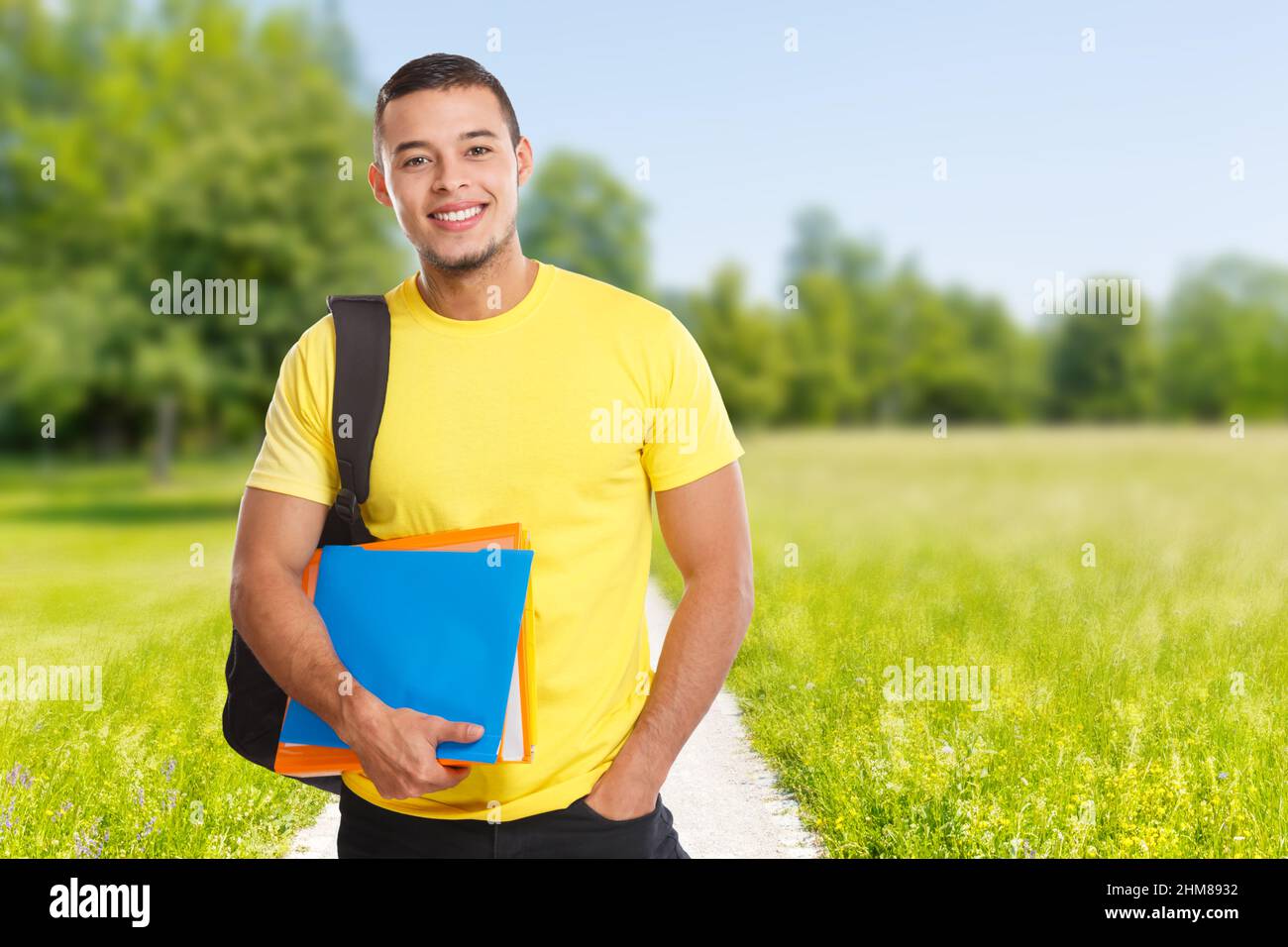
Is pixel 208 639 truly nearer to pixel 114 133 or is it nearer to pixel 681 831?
pixel 681 831

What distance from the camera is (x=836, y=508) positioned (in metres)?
10.7

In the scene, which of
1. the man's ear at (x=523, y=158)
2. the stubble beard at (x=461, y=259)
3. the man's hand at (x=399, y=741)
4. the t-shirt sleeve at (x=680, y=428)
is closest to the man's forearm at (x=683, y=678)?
the t-shirt sleeve at (x=680, y=428)

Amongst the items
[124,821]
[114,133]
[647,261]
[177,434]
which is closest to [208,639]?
[124,821]

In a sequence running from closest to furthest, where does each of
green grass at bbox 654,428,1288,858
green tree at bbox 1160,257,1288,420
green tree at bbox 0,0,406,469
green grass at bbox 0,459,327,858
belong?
green grass at bbox 654,428,1288,858 < green grass at bbox 0,459,327,858 < green tree at bbox 1160,257,1288,420 < green tree at bbox 0,0,406,469

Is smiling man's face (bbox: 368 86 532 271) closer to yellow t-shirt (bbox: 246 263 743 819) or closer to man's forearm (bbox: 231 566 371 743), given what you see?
yellow t-shirt (bbox: 246 263 743 819)

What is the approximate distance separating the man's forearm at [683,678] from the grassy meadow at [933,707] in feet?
6.48

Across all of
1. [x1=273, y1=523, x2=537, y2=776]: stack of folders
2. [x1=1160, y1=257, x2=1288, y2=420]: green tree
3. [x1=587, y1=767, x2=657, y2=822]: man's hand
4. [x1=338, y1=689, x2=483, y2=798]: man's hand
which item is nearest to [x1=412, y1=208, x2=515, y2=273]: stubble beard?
[x1=273, y1=523, x2=537, y2=776]: stack of folders

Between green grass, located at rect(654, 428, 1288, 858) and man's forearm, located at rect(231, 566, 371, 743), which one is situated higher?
man's forearm, located at rect(231, 566, 371, 743)

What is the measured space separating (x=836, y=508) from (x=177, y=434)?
66.9 feet

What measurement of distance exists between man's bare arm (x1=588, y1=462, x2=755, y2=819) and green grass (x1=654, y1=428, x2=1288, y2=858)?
196cm

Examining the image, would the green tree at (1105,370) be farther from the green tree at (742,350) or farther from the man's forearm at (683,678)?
the man's forearm at (683,678)

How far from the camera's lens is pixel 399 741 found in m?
2.05

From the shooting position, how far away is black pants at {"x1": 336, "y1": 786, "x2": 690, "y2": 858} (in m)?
2.19

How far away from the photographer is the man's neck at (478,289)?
2225 mm
